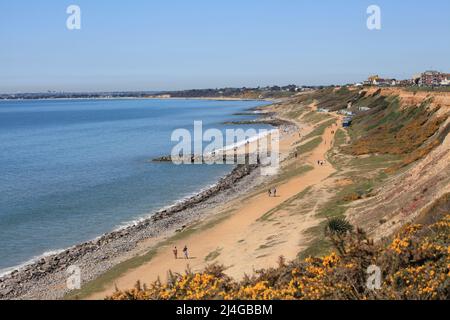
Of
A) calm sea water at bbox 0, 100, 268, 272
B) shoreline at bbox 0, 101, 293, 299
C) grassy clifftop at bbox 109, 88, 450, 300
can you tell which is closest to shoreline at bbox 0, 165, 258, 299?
shoreline at bbox 0, 101, 293, 299

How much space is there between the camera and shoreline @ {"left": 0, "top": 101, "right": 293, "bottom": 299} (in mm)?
26078

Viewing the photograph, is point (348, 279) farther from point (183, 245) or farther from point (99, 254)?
point (99, 254)

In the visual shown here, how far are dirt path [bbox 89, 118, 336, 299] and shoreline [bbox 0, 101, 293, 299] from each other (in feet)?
8.44

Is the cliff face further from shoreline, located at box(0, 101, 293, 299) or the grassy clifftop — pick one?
shoreline, located at box(0, 101, 293, 299)

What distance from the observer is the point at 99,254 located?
30.6 metres

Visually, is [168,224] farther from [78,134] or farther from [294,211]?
[78,134]

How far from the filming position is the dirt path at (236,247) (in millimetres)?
23484

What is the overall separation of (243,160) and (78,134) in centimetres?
6383

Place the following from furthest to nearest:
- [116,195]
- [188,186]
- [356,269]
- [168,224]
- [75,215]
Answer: [188,186]
[116,195]
[75,215]
[168,224]
[356,269]

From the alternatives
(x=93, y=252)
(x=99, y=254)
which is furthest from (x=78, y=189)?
(x=99, y=254)
